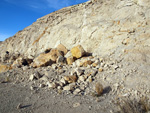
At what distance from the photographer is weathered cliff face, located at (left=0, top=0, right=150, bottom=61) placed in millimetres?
6655

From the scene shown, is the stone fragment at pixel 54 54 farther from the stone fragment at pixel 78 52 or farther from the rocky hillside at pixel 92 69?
the stone fragment at pixel 78 52

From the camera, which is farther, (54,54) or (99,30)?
(99,30)

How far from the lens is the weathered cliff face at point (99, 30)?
21.8 feet

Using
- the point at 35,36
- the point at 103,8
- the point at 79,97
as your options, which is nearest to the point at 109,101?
the point at 79,97

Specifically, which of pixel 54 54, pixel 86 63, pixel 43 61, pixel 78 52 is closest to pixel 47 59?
pixel 43 61

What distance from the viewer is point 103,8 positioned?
9930mm

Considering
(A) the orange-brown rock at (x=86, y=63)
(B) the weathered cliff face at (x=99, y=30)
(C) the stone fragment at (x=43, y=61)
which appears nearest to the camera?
(A) the orange-brown rock at (x=86, y=63)

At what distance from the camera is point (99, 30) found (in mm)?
8344

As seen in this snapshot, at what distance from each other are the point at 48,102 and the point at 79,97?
1.22 meters

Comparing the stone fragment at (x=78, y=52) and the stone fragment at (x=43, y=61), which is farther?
the stone fragment at (x=43, y=61)

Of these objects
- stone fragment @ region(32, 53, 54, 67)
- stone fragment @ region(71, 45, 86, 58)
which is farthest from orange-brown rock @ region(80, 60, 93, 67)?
stone fragment @ region(32, 53, 54, 67)

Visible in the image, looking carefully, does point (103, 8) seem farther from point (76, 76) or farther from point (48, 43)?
point (76, 76)

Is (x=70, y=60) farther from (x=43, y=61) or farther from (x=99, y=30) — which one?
(x=99, y=30)

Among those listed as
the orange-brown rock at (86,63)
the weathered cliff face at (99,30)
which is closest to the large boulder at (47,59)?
the weathered cliff face at (99,30)
